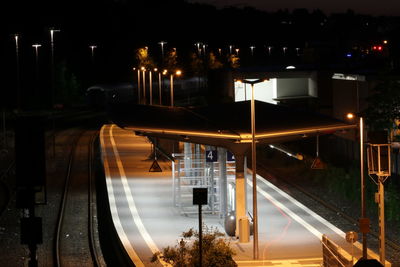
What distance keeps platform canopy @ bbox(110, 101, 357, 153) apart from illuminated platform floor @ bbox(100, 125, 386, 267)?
263 centimetres

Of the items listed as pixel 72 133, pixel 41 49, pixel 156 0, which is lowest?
pixel 72 133

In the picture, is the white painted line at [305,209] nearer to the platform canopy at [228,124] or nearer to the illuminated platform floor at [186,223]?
the illuminated platform floor at [186,223]

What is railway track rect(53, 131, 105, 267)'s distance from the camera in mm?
20438

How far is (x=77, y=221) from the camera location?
26.1m

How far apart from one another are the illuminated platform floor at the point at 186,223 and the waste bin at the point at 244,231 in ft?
0.44

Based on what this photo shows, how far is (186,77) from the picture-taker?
9700 centimetres

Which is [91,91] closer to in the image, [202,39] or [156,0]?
[202,39]

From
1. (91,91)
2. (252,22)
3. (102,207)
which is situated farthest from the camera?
(252,22)

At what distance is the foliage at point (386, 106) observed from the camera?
32209mm

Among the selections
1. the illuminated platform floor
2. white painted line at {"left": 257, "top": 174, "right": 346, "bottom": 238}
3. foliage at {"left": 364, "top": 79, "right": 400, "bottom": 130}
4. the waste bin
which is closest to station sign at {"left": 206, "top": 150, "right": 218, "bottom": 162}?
the illuminated platform floor

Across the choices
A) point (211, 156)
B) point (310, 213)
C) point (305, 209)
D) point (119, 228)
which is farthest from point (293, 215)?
point (119, 228)

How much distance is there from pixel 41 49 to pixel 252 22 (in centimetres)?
8915

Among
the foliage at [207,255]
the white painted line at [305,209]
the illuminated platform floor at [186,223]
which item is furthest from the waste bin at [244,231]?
the foliage at [207,255]

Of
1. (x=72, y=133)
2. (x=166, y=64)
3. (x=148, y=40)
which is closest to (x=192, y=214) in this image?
(x=72, y=133)
